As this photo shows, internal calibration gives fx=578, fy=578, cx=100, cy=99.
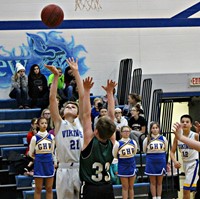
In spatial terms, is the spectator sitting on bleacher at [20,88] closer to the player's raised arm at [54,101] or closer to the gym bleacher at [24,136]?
the gym bleacher at [24,136]

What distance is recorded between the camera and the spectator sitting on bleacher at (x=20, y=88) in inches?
555

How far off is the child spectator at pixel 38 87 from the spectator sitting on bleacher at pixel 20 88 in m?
0.18

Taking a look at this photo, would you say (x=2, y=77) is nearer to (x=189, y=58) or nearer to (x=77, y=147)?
(x=189, y=58)

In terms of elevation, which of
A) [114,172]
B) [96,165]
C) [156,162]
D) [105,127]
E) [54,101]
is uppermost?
[54,101]

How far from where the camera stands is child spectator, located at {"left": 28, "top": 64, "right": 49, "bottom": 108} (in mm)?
14188

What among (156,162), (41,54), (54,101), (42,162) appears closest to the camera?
(54,101)

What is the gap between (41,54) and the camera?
A: 15633 millimetres

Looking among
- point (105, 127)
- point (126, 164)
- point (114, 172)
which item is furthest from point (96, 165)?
point (114, 172)

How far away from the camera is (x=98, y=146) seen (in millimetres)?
6188

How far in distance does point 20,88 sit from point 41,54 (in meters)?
1.83

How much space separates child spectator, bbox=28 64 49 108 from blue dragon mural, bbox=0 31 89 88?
3.60 ft

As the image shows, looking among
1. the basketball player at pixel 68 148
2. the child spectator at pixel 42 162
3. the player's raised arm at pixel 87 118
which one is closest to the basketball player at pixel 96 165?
the player's raised arm at pixel 87 118

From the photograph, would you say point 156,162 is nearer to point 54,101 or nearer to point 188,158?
point 188,158

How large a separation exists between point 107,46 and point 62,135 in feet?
29.4
